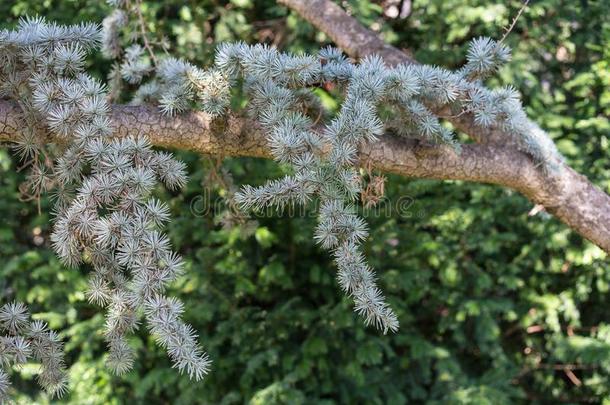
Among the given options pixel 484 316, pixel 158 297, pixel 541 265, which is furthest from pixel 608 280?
pixel 158 297

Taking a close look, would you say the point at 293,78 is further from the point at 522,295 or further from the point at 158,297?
the point at 522,295

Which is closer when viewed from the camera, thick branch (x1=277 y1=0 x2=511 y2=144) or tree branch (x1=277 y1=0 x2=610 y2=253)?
tree branch (x1=277 y1=0 x2=610 y2=253)

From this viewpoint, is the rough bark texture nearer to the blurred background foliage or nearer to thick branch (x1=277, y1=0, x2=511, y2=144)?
thick branch (x1=277, y1=0, x2=511, y2=144)

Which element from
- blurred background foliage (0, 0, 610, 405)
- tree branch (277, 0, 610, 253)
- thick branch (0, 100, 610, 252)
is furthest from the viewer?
blurred background foliage (0, 0, 610, 405)

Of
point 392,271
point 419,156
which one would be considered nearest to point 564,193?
point 419,156

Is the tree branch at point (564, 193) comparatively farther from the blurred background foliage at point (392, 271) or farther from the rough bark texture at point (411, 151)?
the blurred background foliage at point (392, 271)

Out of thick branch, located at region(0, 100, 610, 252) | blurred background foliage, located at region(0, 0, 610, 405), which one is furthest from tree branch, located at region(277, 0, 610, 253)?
blurred background foliage, located at region(0, 0, 610, 405)

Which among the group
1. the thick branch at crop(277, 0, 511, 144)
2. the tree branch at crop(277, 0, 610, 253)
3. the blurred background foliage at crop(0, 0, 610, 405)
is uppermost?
the thick branch at crop(277, 0, 511, 144)
